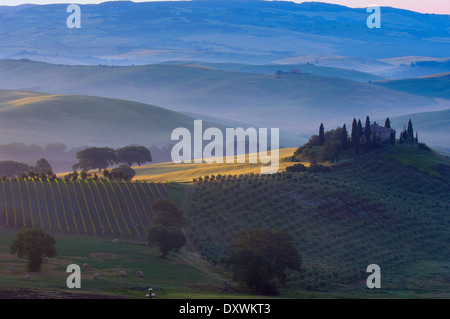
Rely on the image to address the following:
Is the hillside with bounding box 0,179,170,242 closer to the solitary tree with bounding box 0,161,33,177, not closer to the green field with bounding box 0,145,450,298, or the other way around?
the green field with bounding box 0,145,450,298

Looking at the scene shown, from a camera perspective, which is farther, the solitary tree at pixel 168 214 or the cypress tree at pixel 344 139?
the cypress tree at pixel 344 139

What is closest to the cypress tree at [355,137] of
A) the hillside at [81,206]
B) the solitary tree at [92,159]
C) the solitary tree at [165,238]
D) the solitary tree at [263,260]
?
the hillside at [81,206]

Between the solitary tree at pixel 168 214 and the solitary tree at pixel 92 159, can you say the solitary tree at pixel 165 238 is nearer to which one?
the solitary tree at pixel 168 214

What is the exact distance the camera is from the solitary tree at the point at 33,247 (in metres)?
40.3

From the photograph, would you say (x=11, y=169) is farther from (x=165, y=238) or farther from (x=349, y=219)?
(x=349, y=219)

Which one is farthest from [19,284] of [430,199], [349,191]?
[430,199]

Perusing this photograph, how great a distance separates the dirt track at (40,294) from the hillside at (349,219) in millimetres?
18036

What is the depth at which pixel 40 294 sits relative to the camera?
103 feet

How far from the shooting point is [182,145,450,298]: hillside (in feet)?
163

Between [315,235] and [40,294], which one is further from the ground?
[315,235]

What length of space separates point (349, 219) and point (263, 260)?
25.7 metres

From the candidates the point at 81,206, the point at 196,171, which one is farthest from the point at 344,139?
the point at 81,206

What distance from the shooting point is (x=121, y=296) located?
3331 cm
